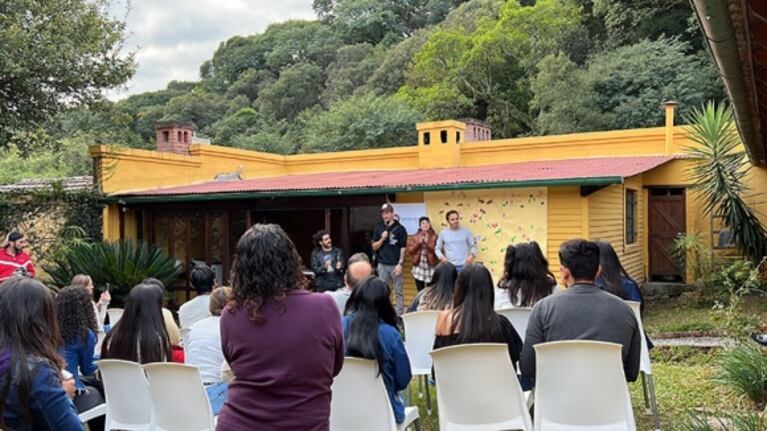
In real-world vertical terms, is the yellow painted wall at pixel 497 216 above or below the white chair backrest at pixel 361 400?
above

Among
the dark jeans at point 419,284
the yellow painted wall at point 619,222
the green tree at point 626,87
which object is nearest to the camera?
the dark jeans at point 419,284

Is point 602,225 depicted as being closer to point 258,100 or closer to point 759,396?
point 759,396

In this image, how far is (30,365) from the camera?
2.31 meters

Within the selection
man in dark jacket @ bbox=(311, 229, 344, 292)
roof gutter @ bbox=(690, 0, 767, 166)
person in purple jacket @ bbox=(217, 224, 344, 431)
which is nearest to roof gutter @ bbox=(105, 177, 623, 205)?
man in dark jacket @ bbox=(311, 229, 344, 292)

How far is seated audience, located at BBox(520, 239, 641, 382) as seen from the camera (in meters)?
3.39

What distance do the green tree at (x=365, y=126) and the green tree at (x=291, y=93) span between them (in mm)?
7623

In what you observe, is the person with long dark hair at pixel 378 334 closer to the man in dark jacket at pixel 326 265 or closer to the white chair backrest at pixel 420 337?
the white chair backrest at pixel 420 337

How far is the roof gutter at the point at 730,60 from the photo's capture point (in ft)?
10.8

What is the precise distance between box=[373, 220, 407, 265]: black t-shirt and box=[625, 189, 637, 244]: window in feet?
16.4

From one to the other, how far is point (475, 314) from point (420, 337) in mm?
1388

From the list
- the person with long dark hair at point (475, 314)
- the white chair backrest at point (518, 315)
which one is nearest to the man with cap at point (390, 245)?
the white chair backrest at point (518, 315)

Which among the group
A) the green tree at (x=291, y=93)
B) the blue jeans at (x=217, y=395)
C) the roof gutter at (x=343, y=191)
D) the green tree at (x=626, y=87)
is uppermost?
the green tree at (x=291, y=93)

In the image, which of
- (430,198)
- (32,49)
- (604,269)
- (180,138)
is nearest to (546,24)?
(180,138)

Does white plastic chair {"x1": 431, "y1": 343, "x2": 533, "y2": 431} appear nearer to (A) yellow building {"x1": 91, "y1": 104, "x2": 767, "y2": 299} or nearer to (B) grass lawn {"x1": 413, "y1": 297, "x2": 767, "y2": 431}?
(B) grass lawn {"x1": 413, "y1": 297, "x2": 767, "y2": 431}
